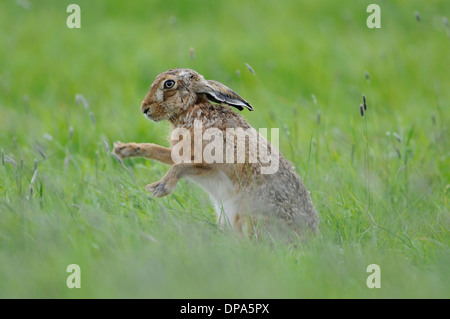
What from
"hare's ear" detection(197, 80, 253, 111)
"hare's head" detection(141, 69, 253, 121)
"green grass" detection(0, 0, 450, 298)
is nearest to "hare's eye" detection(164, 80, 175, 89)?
"hare's head" detection(141, 69, 253, 121)

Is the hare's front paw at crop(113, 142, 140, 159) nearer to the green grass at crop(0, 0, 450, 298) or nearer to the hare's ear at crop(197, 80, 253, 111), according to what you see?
the green grass at crop(0, 0, 450, 298)

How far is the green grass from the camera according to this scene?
3.90 m

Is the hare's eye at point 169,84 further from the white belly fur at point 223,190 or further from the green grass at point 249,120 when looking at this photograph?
the white belly fur at point 223,190

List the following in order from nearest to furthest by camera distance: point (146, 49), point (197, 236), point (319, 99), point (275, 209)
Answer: point (197, 236) → point (275, 209) → point (319, 99) → point (146, 49)

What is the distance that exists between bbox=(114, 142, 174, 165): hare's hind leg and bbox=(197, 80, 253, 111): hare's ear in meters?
0.51

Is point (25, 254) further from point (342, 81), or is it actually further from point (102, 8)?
point (102, 8)

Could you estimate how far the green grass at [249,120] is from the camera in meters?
3.90

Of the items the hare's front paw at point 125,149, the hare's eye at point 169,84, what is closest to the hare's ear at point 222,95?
the hare's eye at point 169,84

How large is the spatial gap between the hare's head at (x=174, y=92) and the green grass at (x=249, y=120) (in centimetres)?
50

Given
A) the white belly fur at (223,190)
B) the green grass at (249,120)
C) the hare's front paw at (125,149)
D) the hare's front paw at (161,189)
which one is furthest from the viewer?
the hare's front paw at (125,149)

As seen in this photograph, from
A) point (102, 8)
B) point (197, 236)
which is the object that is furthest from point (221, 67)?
point (197, 236)

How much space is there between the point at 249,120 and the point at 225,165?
8.89 ft

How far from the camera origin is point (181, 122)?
5125mm

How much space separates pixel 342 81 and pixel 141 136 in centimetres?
362
